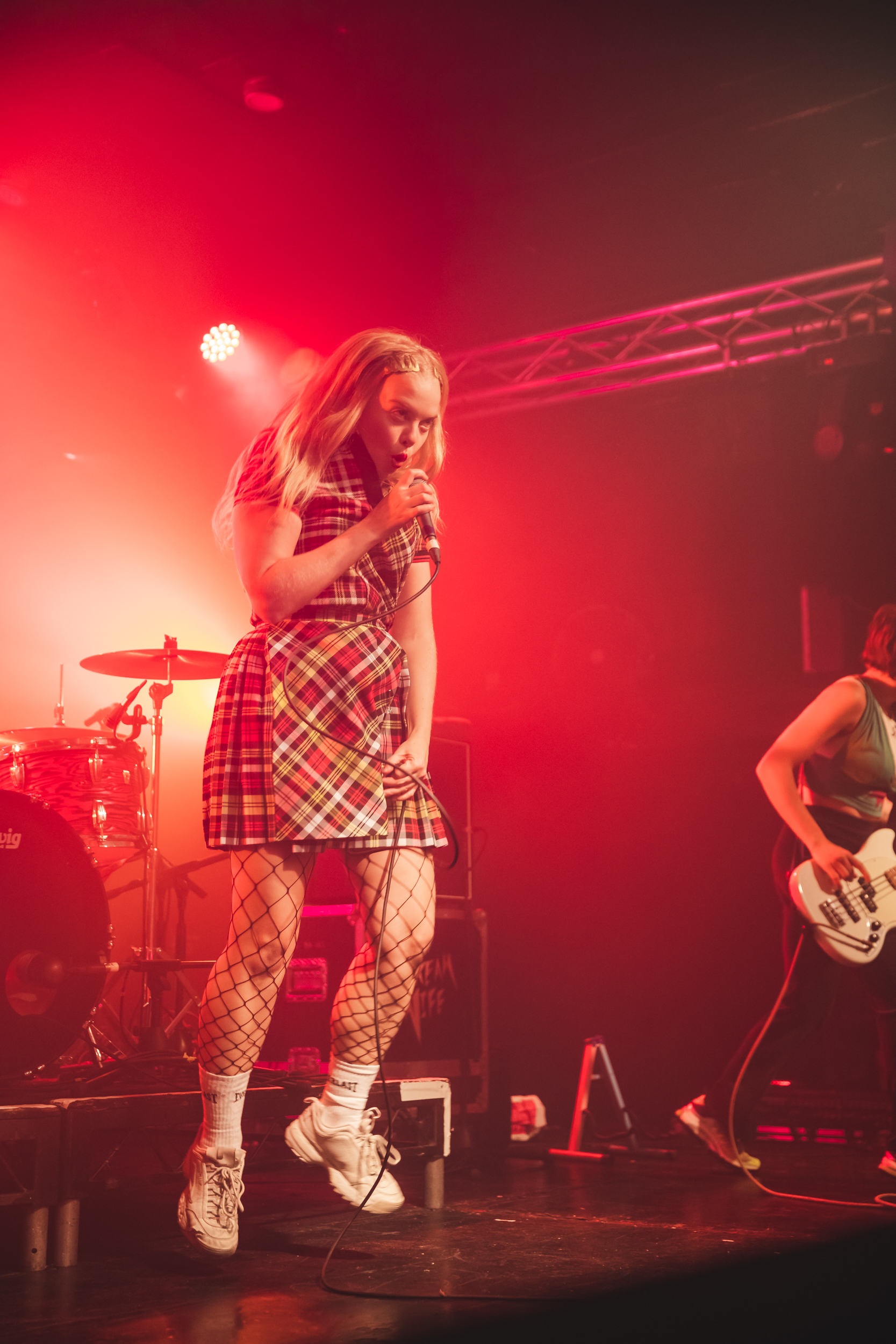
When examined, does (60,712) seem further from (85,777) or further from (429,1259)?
(429,1259)

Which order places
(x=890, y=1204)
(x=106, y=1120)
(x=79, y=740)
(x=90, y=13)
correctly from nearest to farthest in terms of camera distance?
(x=106, y=1120)
(x=890, y=1204)
(x=79, y=740)
(x=90, y=13)

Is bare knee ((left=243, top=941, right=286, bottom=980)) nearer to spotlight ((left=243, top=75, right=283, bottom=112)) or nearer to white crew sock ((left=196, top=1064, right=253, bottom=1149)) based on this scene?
white crew sock ((left=196, top=1064, right=253, bottom=1149))

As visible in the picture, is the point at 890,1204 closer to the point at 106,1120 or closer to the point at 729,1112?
the point at 729,1112

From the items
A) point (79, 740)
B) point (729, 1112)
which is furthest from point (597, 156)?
point (729, 1112)

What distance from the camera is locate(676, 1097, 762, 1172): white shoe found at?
3643 mm

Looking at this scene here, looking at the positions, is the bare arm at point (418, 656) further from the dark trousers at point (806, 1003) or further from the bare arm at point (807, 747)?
the dark trousers at point (806, 1003)

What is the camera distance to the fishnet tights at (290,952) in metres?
2.11

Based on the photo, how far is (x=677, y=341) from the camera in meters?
6.37

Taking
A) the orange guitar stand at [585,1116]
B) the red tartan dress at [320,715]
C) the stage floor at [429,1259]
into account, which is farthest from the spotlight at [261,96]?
the stage floor at [429,1259]

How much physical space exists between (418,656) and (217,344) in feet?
14.1

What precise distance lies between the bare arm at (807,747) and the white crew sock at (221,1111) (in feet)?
7.07

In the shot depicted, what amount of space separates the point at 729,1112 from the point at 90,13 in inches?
198

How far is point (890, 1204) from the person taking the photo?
2990 mm

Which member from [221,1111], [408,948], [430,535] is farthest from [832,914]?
[221,1111]
